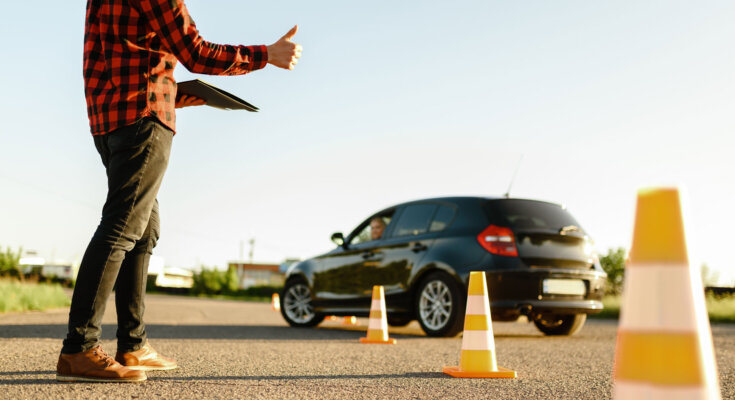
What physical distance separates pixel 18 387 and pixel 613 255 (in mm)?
30676

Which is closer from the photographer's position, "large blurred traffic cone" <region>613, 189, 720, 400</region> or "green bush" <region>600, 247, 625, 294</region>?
"large blurred traffic cone" <region>613, 189, 720, 400</region>

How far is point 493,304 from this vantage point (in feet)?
23.4

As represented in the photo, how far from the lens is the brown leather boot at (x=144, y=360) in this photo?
3945mm

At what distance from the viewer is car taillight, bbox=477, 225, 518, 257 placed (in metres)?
7.26

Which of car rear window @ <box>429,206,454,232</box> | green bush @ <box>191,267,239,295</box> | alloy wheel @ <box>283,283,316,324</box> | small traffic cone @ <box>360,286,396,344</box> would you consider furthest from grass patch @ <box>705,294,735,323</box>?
green bush @ <box>191,267,239,295</box>

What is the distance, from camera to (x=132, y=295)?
4.01 meters

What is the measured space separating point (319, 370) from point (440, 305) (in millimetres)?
3245

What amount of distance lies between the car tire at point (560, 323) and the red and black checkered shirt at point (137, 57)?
5.88 metres

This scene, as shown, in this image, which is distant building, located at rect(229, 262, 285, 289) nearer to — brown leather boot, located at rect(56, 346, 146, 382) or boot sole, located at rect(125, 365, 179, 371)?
boot sole, located at rect(125, 365, 179, 371)

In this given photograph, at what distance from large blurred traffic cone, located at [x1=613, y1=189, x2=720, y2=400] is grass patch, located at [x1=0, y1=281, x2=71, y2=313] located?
1124cm

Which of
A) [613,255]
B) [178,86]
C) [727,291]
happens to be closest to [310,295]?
[178,86]

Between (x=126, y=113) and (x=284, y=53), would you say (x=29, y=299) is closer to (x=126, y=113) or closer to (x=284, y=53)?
(x=126, y=113)

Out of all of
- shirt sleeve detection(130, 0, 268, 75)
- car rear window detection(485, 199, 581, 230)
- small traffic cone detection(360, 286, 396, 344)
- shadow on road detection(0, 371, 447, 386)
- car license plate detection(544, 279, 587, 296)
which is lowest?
shadow on road detection(0, 371, 447, 386)

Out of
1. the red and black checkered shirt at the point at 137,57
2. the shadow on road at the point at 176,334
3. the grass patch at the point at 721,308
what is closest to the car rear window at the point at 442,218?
the shadow on road at the point at 176,334
